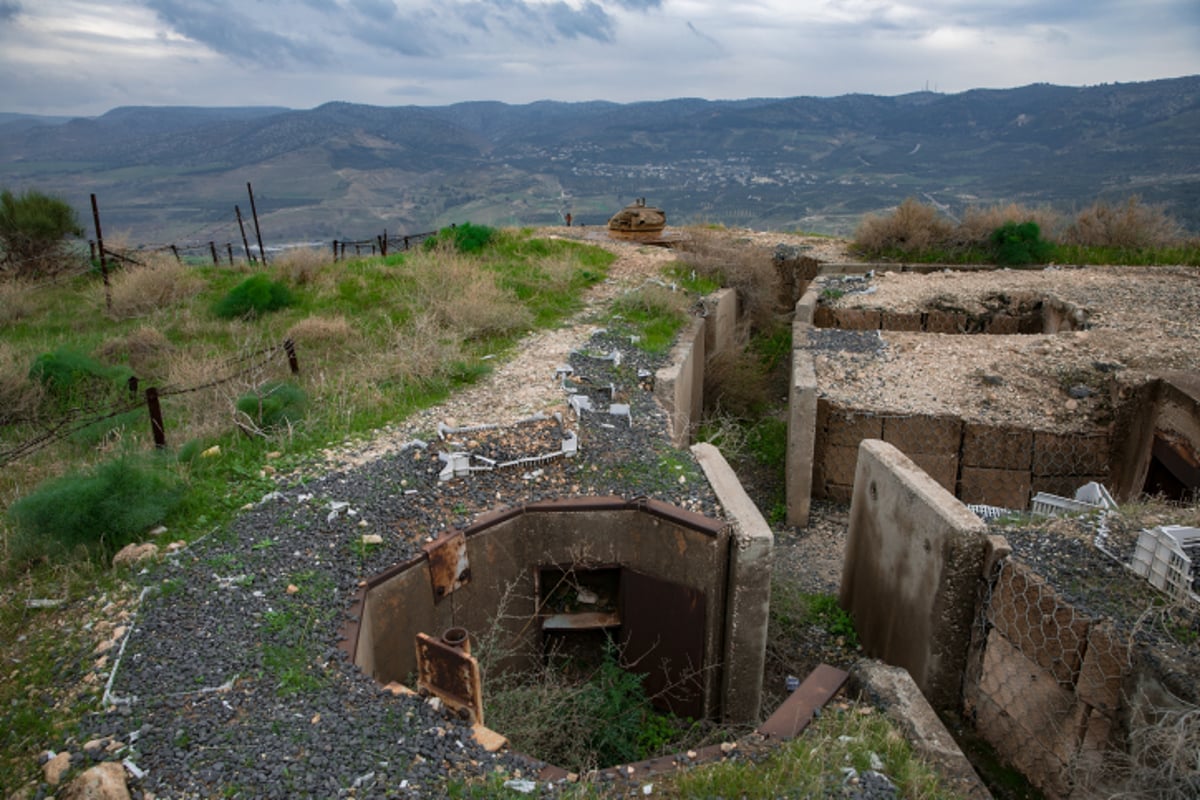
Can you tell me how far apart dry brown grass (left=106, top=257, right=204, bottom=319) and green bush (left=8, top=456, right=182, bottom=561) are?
871 centimetres

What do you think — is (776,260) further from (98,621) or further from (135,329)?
(98,621)

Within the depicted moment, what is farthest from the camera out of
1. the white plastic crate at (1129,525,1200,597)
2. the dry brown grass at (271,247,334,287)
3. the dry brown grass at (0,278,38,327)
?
the dry brown grass at (271,247,334,287)

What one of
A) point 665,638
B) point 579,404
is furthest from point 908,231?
point 665,638

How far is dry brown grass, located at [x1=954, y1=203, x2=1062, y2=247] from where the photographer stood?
45.3 feet

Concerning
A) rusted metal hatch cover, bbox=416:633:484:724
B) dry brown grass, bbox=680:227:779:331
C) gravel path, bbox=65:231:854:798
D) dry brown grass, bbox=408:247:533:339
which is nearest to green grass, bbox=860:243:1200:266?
dry brown grass, bbox=680:227:779:331

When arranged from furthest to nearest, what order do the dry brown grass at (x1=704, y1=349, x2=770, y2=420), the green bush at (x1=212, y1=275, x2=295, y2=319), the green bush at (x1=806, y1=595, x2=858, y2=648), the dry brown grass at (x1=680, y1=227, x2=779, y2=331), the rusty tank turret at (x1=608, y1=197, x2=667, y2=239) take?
the rusty tank turret at (x1=608, y1=197, x2=667, y2=239), the dry brown grass at (x1=680, y1=227, x2=779, y2=331), the green bush at (x1=212, y1=275, x2=295, y2=319), the dry brown grass at (x1=704, y1=349, x2=770, y2=420), the green bush at (x1=806, y1=595, x2=858, y2=648)

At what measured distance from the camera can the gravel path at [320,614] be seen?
118 inches

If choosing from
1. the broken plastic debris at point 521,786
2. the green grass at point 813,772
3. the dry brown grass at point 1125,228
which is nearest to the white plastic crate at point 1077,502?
A: the green grass at point 813,772

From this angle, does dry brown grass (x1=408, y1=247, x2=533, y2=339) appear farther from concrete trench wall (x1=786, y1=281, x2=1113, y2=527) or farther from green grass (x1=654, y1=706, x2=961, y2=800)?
green grass (x1=654, y1=706, x2=961, y2=800)

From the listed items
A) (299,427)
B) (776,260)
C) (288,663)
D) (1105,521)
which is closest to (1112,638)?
(1105,521)

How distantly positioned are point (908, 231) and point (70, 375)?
13588 millimetres

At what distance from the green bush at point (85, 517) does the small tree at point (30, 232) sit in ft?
43.0

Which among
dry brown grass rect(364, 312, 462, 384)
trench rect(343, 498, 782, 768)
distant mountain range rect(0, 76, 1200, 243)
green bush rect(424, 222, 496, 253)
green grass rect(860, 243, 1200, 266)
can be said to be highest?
distant mountain range rect(0, 76, 1200, 243)

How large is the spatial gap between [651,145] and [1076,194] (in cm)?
6293
